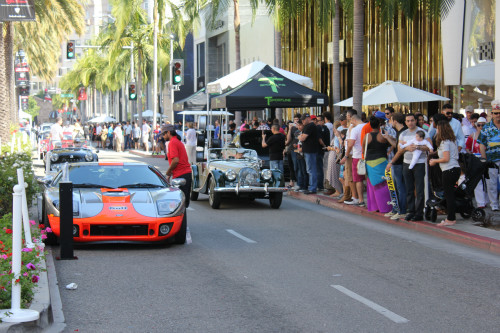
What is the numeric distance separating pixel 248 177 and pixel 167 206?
579 centimetres

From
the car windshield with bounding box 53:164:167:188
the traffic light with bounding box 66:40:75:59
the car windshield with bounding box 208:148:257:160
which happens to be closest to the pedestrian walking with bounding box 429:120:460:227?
the car windshield with bounding box 53:164:167:188

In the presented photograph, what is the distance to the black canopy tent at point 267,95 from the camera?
2280cm

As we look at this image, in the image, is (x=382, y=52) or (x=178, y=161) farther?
(x=382, y=52)

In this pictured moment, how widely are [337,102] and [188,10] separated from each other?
723 inches

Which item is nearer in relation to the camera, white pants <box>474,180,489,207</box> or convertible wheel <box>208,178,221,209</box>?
white pants <box>474,180,489,207</box>

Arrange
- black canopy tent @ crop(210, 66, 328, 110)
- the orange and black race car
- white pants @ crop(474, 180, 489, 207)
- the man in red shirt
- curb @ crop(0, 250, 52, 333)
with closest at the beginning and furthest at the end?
curb @ crop(0, 250, 52, 333) < the orange and black race car < the man in red shirt < white pants @ crop(474, 180, 489, 207) < black canopy tent @ crop(210, 66, 328, 110)

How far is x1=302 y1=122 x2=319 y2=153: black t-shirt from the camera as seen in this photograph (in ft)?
64.4

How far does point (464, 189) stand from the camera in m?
13.8

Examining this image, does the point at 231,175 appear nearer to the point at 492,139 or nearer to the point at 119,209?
the point at 492,139

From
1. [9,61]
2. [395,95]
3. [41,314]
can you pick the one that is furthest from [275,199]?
[9,61]

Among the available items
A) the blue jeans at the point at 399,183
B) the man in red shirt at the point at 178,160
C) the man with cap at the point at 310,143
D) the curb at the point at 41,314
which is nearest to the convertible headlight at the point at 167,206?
the man in red shirt at the point at 178,160

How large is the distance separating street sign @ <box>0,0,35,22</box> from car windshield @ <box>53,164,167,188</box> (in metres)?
5.60

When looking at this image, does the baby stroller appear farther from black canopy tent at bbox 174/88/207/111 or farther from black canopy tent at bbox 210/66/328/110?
black canopy tent at bbox 174/88/207/111

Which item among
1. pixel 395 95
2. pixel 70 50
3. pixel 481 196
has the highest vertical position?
pixel 70 50
